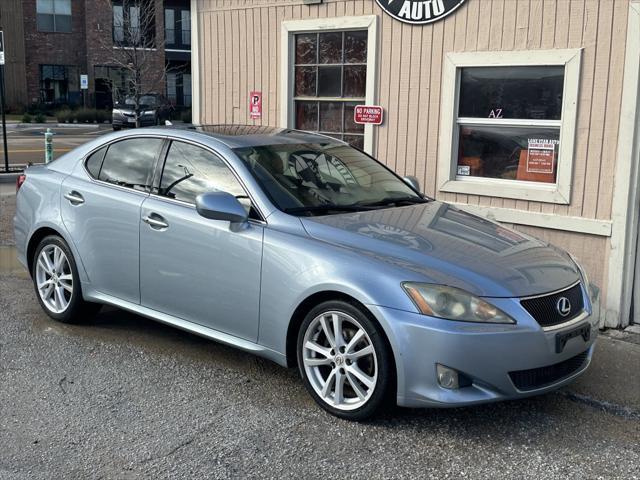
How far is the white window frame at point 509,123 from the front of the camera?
20.9 feet

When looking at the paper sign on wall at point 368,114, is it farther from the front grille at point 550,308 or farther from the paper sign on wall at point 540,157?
the front grille at point 550,308

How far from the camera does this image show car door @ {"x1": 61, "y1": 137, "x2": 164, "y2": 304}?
17.3ft

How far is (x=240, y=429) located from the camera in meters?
4.12

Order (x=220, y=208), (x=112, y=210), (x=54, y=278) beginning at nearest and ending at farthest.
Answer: (x=220, y=208) → (x=112, y=210) → (x=54, y=278)

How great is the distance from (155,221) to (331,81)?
12.5 ft

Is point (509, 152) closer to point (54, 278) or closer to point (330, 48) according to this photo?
point (330, 48)

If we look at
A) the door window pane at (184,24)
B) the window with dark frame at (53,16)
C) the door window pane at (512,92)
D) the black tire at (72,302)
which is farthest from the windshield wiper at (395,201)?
the window with dark frame at (53,16)

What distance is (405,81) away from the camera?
7422 mm

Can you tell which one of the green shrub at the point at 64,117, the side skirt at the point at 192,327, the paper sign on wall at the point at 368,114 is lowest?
the side skirt at the point at 192,327

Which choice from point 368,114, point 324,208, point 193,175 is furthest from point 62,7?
point 324,208

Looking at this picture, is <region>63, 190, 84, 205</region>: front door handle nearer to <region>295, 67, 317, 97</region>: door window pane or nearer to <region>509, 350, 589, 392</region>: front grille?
<region>509, 350, 589, 392</region>: front grille

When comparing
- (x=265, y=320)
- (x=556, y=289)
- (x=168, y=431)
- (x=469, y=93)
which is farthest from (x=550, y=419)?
(x=469, y=93)

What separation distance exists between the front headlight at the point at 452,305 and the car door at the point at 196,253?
1.06 m

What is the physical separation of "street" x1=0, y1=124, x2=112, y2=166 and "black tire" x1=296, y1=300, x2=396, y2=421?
16814 millimetres
